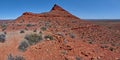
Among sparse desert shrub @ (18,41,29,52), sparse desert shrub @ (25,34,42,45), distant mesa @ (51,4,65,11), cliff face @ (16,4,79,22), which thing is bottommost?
sparse desert shrub @ (18,41,29,52)

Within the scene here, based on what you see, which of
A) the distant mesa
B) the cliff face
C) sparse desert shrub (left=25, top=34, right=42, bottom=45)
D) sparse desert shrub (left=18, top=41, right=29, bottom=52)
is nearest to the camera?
sparse desert shrub (left=18, top=41, right=29, bottom=52)

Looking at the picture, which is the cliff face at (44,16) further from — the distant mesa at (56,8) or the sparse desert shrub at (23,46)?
the sparse desert shrub at (23,46)

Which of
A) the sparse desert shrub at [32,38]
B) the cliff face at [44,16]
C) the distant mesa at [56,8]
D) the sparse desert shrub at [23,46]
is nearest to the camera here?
the sparse desert shrub at [23,46]

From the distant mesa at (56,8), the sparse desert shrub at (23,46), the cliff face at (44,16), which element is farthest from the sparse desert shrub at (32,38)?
the distant mesa at (56,8)

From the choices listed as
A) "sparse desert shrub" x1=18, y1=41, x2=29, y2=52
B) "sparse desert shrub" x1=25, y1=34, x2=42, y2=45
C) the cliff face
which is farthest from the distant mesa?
"sparse desert shrub" x1=18, y1=41, x2=29, y2=52

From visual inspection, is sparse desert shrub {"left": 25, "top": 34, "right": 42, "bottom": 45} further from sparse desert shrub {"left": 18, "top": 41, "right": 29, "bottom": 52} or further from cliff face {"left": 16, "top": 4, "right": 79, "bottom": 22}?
cliff face {"left": 16, "top": 4, "right": 79, "bottom": 22}

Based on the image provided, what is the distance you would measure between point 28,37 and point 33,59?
104 inches

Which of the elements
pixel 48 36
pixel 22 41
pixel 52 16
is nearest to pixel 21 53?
pixel 22 41

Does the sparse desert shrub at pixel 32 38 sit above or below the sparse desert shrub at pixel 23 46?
above

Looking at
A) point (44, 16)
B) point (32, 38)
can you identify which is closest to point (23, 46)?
point (32, 38)

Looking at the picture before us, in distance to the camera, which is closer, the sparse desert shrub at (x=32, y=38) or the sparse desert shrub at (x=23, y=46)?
the sparse desert shrub at (x=23, y=46)

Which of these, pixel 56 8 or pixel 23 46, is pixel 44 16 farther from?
pixel 23 46

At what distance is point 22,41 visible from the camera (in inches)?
548

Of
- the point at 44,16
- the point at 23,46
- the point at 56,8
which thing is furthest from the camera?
the point at 56,8
